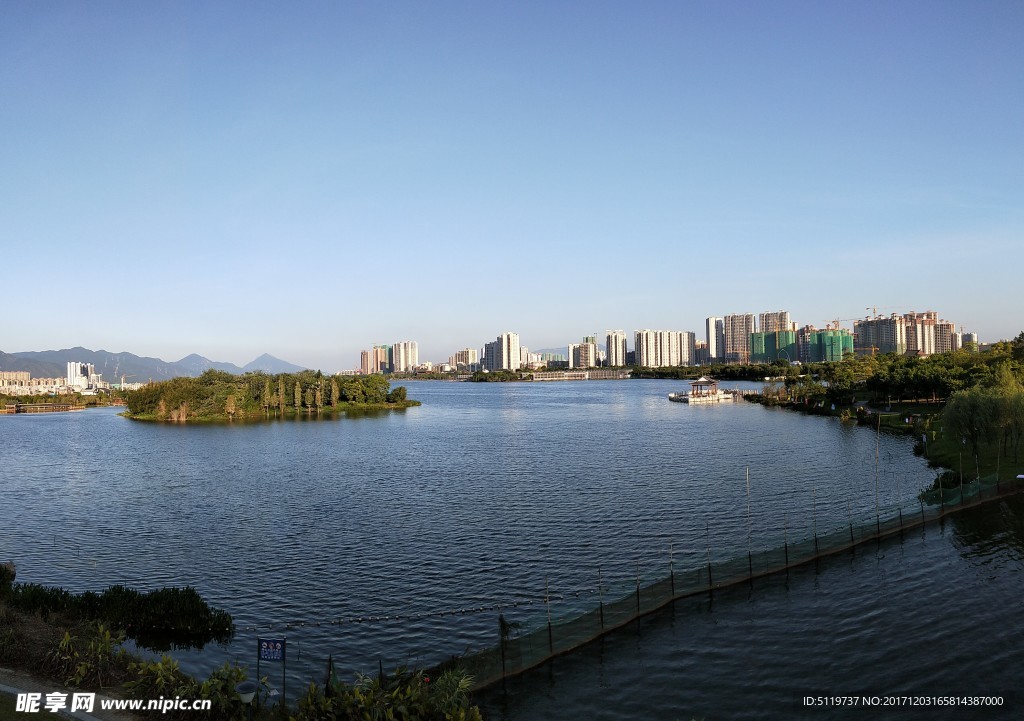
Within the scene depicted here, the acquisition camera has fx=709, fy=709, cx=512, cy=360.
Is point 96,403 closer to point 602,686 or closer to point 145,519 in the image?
point 145,519

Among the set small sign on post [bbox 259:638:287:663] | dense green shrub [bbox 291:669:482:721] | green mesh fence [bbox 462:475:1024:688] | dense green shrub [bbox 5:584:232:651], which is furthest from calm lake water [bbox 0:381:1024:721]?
small sign on post [bbox 259:638:287:663]

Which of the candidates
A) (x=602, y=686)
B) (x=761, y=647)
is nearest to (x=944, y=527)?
(x=761, y=647)

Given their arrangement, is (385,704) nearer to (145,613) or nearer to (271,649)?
(271,649)

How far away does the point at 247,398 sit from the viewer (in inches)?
3720

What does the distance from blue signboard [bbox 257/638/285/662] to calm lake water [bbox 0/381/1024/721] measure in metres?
4.36

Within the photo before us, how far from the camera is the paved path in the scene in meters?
10.7

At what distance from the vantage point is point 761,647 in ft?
52.3

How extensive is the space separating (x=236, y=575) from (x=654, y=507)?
1686 cm

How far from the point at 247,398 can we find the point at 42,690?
8735cm

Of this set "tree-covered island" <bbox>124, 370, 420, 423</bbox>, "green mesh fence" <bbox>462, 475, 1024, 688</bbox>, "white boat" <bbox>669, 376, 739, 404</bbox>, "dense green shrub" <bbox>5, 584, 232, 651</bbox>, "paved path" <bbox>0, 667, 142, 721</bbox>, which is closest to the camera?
"paved path" <bbox>0, 667, 142, 721</bbox>

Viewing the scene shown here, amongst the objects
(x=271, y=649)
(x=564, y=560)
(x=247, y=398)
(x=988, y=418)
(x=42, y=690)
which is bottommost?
(x=564, y=560)

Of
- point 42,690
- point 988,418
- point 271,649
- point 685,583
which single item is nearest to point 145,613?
point 42,690

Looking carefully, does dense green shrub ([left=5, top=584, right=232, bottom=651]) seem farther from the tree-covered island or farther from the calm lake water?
the tree-covered island

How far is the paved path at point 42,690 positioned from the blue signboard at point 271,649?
6.07 ft
